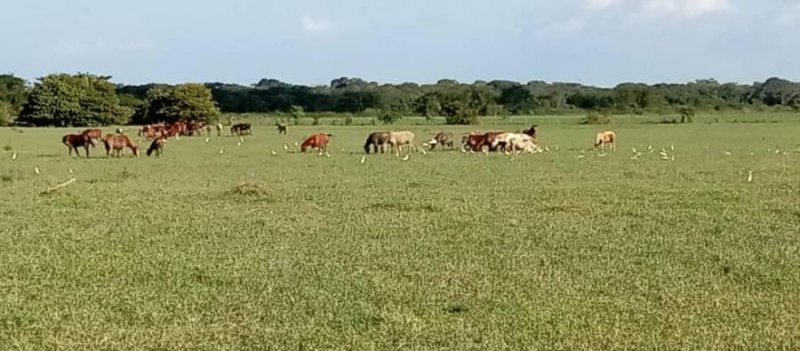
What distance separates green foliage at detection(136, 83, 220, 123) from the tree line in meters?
0.07

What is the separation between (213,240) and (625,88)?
339ft

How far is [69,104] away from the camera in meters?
76.8

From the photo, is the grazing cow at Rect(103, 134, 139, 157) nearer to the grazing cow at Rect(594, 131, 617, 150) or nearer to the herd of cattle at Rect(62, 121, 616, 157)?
the herd of cattle at Rect(62, 121, 616, 157)

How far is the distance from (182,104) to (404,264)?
6881 cm

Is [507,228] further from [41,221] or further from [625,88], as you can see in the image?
[625,88]

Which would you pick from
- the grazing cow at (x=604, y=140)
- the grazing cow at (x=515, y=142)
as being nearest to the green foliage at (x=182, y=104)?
the grazing cow at (x=604, y=140)

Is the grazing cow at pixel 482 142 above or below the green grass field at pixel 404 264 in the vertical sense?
below

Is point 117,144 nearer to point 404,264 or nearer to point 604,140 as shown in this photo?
point 604,140

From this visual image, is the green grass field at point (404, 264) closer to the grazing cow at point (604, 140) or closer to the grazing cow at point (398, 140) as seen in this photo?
the grazing cow at point (398, 140)

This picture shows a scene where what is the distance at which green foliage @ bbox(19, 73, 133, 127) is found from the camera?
76625mm

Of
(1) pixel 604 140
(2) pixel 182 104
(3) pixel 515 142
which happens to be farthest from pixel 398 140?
(2) pixel 182 104

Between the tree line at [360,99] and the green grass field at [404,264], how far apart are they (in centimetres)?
5789

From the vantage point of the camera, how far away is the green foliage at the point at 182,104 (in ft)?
251

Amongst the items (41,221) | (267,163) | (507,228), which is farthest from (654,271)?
(267,163)
